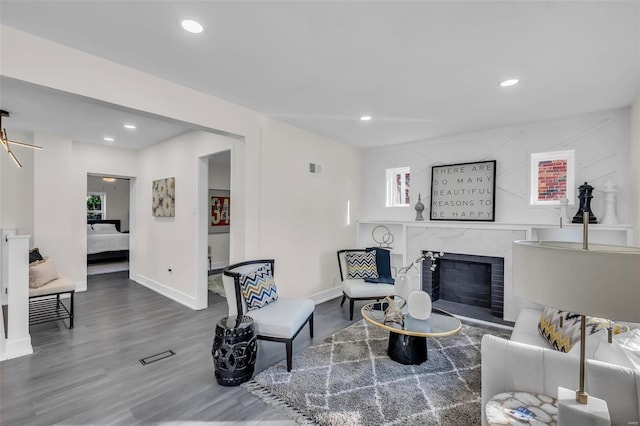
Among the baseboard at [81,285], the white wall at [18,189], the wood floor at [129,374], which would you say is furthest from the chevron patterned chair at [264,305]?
the white wall at [18,189]

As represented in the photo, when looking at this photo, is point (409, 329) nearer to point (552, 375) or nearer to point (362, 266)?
point (552, 375)

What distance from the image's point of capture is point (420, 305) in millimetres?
2721

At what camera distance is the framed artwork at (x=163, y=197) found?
4656 mm

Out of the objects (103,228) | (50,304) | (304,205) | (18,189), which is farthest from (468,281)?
(103,228)

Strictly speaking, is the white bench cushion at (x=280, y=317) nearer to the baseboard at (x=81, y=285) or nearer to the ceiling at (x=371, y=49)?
the ceiling at (x=371, y=49)

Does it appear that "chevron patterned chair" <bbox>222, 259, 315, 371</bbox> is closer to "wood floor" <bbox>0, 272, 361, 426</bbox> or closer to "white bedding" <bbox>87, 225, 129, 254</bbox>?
"wood floor" <bbox>0, 272, 361, 426</bbox>

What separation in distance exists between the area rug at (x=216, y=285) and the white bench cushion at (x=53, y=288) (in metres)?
2.00

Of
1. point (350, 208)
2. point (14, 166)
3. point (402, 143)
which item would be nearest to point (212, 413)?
point (350, 208)

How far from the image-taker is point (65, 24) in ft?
6.15

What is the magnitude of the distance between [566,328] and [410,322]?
1116mm

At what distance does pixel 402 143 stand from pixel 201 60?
136 inches

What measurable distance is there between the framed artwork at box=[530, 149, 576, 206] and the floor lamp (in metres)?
3.22

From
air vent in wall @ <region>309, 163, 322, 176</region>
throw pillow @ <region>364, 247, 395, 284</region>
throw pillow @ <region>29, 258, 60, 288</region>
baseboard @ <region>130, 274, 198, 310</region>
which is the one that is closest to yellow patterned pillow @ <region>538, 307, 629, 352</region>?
throw pillow @ <region>364, 247, 395, 284</region>

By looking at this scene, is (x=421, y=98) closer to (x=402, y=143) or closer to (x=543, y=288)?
(x=402, y=143)
